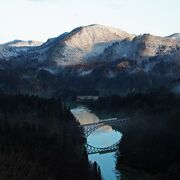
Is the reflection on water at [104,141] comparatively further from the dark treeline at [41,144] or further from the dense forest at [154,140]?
the dark treeline at [41,144]

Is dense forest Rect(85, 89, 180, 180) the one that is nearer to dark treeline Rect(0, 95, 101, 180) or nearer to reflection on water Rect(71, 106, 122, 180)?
reflection on water Rect(71, 106, 122, 180)

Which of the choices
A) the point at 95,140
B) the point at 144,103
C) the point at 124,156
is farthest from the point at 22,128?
the point at 144,103

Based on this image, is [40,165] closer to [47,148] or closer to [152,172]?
[47,148]

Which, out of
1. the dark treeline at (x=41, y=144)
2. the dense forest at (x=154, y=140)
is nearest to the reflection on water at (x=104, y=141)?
the dense forest at (x=154, y=140)

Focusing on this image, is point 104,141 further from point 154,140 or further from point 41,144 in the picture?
point 41,144

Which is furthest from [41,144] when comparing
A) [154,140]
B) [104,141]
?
[104,141]

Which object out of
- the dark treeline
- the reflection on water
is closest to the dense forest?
the reflection on water
